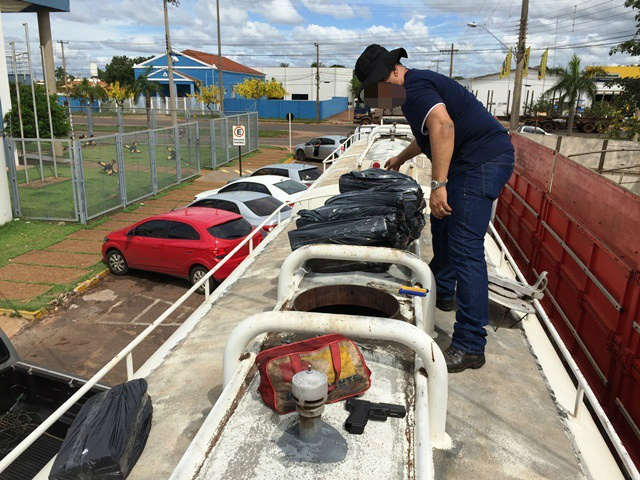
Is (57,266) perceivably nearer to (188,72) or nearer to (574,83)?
(574,83)

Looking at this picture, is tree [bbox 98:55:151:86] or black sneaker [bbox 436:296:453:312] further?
tree [bbox 98:55:151:86]

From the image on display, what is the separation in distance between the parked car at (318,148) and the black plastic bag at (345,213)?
82.3 feet

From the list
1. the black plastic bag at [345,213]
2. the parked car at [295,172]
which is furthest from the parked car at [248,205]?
the black plastic bag at [345,213]

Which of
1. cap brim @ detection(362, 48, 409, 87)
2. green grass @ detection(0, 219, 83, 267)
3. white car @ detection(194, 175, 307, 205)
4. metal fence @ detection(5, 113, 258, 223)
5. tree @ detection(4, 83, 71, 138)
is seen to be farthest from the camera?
tree @ detection(4, 83, 71, 138)

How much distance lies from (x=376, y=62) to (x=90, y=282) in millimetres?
10102

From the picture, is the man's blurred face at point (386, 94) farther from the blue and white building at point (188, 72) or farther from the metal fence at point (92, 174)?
the blue and white building at point (188, 72)

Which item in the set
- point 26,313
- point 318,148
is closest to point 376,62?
point 26,313

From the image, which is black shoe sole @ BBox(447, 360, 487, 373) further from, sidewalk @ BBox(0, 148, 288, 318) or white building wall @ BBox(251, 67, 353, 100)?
white building wall @ BBox(251, 67, 353, 100)

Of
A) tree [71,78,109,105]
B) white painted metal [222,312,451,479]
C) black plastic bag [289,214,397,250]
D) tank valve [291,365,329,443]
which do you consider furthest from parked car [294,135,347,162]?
tree [71,78,109,105]

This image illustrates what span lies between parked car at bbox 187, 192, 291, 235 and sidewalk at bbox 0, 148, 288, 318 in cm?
315

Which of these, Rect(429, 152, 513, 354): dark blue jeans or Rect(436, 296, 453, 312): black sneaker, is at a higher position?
Rect(429, 152, 513, 354): dark blue jeans

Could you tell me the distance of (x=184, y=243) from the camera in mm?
11078

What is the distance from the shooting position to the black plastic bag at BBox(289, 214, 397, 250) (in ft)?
13.9

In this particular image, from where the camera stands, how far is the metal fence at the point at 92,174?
15.5 m
